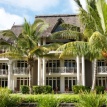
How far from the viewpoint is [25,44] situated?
2767 cm

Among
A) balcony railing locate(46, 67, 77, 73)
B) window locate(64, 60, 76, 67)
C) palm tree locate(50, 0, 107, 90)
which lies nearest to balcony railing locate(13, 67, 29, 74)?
balcony railing locate(46, 67, 77, 73)

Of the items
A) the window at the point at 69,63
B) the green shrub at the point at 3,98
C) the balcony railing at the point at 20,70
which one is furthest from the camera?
the window at the point at 69,63

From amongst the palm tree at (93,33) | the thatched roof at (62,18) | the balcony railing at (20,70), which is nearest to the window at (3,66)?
the balcony railing at (20,70)

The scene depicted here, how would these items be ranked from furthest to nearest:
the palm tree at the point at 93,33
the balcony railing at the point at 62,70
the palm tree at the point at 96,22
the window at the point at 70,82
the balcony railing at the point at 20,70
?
the balcony railing at the point at 20,70 < the window at the point at 70,82 < the balcony railing at the point at 62,70 < the palm tree at the point at 93,33 < the palm tree at the point at 96,22

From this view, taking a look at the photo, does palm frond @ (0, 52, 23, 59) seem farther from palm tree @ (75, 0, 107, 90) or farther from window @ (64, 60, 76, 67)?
window @ (64, 60, 76, 67)

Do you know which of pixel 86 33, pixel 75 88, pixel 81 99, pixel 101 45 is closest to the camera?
pixel 81 99

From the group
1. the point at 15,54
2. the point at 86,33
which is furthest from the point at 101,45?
the point at 15,54

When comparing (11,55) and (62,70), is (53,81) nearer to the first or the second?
(62,70)

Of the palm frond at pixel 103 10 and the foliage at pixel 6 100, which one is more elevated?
the palm frond at pixel 103 10

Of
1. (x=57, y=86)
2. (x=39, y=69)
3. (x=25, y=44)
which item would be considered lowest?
(x=57, y=86)

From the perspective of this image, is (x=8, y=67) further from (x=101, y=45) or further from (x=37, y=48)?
(x=101, y=45)

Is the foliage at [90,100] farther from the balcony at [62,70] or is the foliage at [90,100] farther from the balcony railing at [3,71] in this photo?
the balcony railing at [3,71]

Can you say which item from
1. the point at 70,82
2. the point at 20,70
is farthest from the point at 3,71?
the point at 70,82

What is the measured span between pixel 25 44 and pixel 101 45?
430 inches
